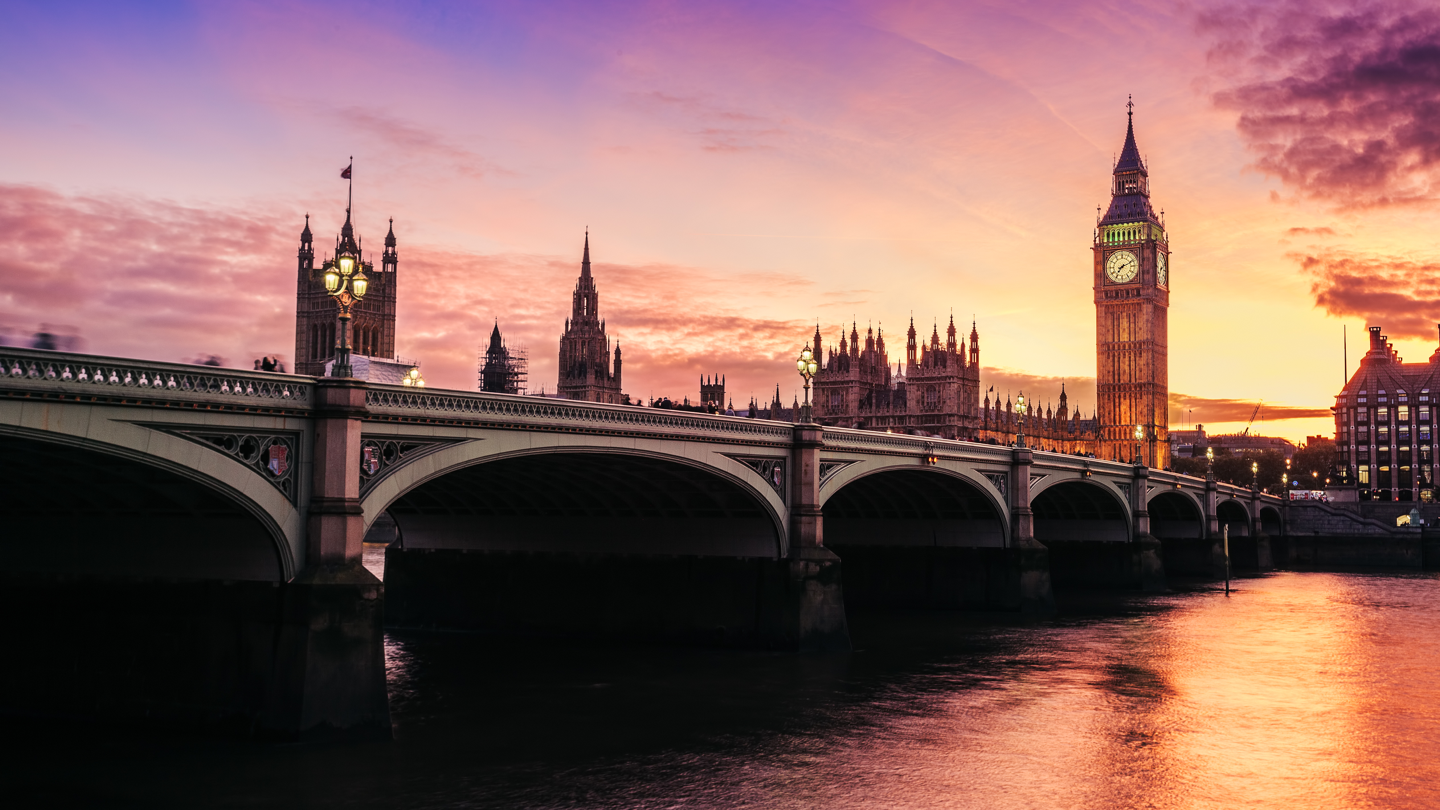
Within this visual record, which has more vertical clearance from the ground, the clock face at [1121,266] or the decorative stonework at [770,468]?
the clock face at [1121,266]

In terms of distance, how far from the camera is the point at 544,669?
37.8m

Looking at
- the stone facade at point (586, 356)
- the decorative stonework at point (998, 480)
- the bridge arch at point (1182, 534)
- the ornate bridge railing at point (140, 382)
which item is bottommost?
the bridge arch at point (1182, 534)

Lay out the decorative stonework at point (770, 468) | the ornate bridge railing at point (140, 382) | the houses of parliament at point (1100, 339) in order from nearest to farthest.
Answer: the ornate bridge railing at point (140, 382), the decorative stonework at point (770, 468), the houses of parliament at point (1100, 339)

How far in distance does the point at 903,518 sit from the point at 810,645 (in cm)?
2224

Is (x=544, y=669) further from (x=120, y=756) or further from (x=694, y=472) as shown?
(x=120, y=756)

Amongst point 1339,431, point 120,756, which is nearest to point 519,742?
point 120,756

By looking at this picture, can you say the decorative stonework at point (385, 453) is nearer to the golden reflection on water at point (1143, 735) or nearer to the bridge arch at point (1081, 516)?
the golden reflection on water at point (1143, 735)

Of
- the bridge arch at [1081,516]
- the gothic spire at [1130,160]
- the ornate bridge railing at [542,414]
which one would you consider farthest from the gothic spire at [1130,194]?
the ornate bridge railing at [542,414]

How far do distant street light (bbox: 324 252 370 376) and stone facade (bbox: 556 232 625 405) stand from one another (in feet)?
536

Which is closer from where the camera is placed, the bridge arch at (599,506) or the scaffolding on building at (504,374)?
the bridge arch at (599,506)

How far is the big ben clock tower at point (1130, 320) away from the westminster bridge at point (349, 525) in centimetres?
13715

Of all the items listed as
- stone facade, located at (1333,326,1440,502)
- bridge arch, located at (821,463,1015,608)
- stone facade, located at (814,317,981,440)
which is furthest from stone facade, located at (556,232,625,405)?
bridge arch, located at (821,463,1015,608)

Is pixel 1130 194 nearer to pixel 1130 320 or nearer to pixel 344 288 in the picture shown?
pixel 1130 320

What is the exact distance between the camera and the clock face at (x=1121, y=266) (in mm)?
187625
